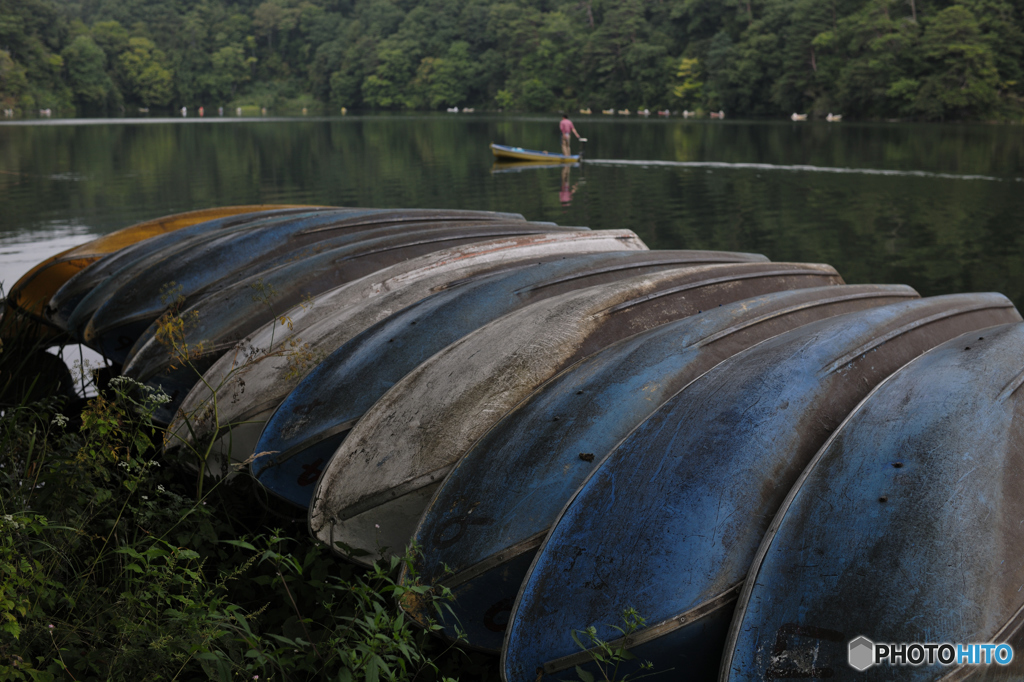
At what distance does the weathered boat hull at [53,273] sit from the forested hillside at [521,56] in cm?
4359

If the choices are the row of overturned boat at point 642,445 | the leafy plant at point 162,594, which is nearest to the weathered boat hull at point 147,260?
the row of overturned boat at point 642,445

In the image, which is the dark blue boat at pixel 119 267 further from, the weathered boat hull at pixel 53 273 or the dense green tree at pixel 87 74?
the dense green tree at pixel 87 74

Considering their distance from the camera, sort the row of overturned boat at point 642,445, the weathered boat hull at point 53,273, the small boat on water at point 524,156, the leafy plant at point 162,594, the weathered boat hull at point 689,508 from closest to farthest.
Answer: the row of overturned boat at point 642,445
the weathered boat hull at point 689,508
the leafy plant at point 162,594
the weathered boat hull at point 53,273
the small boat on water at point 524,156

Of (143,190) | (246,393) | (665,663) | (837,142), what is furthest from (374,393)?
(837,142)

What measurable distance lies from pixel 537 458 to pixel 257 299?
2.00m

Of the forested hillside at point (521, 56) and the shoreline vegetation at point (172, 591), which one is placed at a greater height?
the forested hillside at point (521, 56)

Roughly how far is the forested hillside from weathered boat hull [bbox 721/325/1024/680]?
4553cm

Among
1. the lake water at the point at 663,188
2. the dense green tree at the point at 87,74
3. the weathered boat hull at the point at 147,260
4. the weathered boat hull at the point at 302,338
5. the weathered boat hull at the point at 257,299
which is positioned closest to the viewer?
A: the weathered boat hull at the point at 302,338

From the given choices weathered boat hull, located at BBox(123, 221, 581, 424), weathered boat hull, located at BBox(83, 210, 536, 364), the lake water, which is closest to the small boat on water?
the lake water

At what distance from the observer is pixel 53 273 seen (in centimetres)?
608

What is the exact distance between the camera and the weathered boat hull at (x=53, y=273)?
5.44 meters

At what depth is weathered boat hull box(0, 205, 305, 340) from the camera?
17.8ft

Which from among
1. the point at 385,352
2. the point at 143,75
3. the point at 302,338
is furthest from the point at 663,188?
the point at 143,75

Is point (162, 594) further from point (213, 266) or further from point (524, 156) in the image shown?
point (524, 156)
